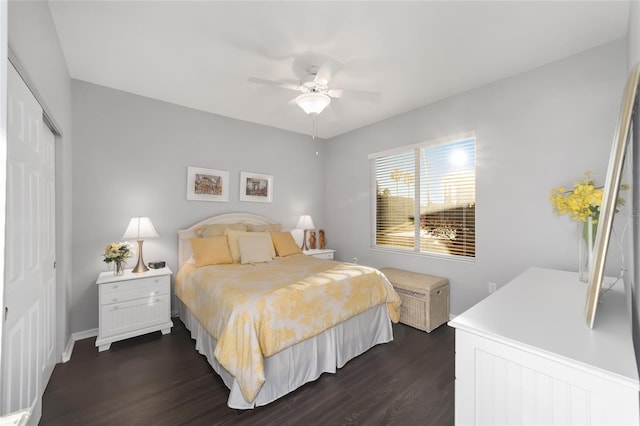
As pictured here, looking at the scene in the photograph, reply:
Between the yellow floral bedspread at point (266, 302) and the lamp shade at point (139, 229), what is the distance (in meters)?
0.59

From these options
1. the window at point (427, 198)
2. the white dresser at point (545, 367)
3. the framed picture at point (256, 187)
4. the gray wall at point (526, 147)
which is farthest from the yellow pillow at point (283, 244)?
the white dresser at point (545, 367)

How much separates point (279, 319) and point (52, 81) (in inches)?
97.3

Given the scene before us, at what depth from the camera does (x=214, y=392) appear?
80.4 inches

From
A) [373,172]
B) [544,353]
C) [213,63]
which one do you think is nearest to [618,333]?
[544,353]

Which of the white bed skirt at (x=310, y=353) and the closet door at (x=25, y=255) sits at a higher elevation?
the closet door at (x=25, y=255)

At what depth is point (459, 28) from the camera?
2074 millimetres

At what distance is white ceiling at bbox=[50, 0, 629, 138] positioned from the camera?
1.88 meters

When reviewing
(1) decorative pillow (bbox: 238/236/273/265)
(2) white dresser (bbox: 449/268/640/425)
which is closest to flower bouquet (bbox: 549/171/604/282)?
(2) white dresser (bbox: 449/268/640/425)

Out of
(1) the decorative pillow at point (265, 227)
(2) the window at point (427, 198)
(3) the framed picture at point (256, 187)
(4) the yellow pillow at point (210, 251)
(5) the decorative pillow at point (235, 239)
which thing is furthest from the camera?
(3) the framed picture at point (256, 187)

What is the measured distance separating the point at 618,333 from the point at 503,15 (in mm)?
2113

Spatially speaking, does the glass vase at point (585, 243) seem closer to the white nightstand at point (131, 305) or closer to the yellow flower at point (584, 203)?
the yellow flower at point (584, 203)

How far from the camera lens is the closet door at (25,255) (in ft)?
4.19

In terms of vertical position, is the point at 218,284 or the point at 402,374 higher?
the point at 218,284

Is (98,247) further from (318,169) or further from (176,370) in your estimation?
(318,169)
